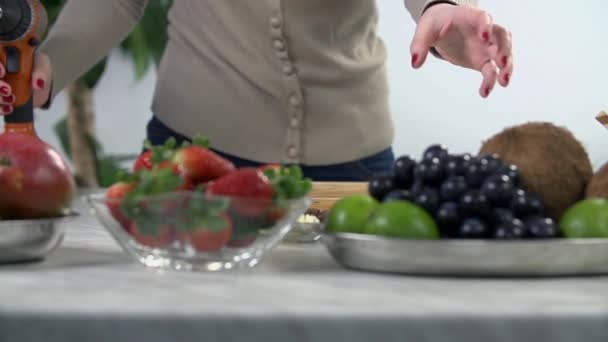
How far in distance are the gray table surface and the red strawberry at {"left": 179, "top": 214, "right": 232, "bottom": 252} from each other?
0.03m

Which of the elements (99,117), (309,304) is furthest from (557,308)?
(99,117)

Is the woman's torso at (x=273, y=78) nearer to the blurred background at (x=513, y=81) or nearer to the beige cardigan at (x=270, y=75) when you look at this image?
the beige cardigan at (x=270, y=75)

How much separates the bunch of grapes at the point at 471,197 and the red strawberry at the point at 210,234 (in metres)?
0.17

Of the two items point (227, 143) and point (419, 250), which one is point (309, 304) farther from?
point (227, 143)

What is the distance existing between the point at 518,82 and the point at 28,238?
4939mm

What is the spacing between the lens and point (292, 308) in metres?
0.65

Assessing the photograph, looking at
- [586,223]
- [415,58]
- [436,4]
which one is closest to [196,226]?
[586,223]

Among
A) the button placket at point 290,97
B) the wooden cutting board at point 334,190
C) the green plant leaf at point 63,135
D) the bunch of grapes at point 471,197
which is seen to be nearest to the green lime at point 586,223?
the bunch of grapes at point 471,197

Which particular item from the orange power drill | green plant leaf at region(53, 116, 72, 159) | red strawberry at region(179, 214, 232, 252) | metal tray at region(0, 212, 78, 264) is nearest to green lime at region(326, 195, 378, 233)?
red strawberry at region(179, 214, 232, 252)

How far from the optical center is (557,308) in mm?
661

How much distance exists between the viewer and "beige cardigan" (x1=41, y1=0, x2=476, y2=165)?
69.9 inches

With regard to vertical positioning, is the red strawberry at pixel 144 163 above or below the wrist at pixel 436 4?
below

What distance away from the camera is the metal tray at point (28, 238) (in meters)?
0.86

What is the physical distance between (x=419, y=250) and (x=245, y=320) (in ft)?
0.77
